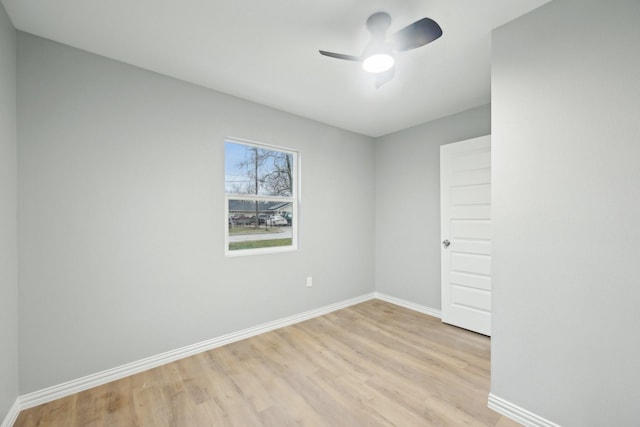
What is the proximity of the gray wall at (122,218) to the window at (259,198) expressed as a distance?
0.14 m

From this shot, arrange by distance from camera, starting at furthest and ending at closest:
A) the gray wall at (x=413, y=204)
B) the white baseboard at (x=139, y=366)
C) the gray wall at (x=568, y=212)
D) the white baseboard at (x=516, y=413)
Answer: the gray wall at (x=413, y=204)
the white baseboard at (x=139, y=366)
the white baseboard at (x=516, y=413)
the gray wall at (x=568, y=212)

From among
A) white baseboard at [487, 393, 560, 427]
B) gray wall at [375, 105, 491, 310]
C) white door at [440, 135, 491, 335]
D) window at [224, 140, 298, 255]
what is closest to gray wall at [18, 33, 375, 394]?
window at [224, 140, 298, 255]

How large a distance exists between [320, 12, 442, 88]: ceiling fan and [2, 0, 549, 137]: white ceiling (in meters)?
0.07

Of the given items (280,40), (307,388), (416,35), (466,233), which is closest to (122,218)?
(280,40)

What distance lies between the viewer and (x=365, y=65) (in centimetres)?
176

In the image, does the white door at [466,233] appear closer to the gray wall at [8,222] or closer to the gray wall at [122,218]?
the gray wall at [122,218]

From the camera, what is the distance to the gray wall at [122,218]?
180 centimetres

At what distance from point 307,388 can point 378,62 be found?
2.39m

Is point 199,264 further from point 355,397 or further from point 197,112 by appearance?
point 355,397

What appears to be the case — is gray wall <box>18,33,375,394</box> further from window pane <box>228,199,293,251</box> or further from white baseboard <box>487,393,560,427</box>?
white baseboard <box>487,393,560,427</box>

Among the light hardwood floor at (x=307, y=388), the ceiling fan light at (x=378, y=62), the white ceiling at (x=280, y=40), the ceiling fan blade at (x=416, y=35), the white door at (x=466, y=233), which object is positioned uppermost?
the white ceiling at (x=280, y=40)

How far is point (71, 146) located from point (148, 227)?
780 millimetres

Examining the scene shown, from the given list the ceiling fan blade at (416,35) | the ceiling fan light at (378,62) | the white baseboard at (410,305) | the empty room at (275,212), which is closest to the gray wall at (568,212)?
the empty room at (275,212)

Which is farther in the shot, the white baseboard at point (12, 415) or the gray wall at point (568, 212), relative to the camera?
the white baseboard at point (12, 415)
